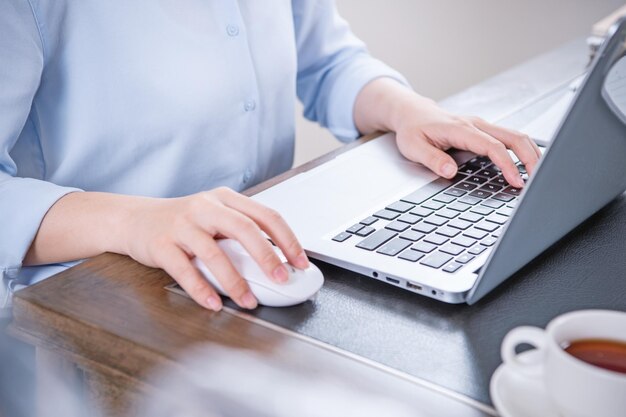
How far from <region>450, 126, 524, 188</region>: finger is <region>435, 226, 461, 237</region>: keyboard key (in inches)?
5.8

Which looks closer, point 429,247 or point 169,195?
point 429,247

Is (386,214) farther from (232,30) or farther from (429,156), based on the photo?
(232,30)

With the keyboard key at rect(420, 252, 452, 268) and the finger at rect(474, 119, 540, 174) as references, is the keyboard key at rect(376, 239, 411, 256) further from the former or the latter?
the finger at rect(474, 119, 540, 174)

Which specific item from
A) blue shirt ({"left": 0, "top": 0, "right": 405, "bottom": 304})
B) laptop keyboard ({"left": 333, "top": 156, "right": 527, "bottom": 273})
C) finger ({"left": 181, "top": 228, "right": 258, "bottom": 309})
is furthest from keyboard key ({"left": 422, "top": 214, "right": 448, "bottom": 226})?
blue shirt ({"left": 0, "top": 0, "right": 405, "bottom": 304})

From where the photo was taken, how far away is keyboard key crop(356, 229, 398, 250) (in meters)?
0.71

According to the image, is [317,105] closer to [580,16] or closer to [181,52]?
[181,52]

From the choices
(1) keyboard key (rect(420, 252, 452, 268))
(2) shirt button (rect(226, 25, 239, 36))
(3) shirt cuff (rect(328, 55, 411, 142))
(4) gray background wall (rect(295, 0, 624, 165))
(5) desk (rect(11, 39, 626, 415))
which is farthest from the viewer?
(4) gray background wall (rect(295, 0, 624, 165))

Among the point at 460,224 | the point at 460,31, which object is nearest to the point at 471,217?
the point at 460,224

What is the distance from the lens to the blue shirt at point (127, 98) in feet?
2.66

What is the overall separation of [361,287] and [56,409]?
30 centimetres

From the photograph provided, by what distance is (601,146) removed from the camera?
2.19 feet

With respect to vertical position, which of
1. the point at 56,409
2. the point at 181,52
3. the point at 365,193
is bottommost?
the point at 56,409

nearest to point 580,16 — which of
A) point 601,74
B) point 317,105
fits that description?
point 317,105

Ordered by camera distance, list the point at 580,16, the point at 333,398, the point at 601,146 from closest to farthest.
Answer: the point at 333,398, the point at 601,146, the point at 580,16
